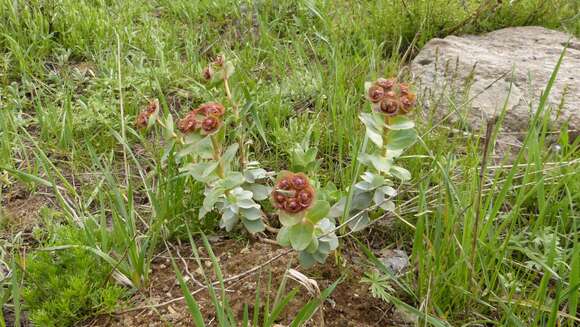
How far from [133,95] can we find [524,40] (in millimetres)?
2232

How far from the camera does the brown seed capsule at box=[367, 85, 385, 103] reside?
1676 mm

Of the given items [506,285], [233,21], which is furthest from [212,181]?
[233,21]

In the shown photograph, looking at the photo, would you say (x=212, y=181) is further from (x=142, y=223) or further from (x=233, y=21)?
(x=233, y=21)

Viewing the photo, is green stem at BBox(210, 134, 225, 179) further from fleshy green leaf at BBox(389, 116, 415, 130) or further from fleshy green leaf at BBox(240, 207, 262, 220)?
fleshy green leaf at BBox(389, 116, 415, 130)

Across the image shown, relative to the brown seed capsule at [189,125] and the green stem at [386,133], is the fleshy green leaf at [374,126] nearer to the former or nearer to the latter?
the green stem at [386,133]

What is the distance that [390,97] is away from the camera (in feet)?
5.45

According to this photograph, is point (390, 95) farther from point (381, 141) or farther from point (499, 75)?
point (499, 75)

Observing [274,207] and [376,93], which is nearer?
[376,93]

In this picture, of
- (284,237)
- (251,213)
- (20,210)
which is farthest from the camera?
(20,210)

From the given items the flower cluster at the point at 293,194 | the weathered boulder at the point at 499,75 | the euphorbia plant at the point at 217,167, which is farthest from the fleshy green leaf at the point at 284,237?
the weathered boulder at the point at 499,75

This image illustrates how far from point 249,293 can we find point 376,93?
0.71 metres

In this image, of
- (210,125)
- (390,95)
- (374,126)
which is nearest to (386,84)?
(390,95)

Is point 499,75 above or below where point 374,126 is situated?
below

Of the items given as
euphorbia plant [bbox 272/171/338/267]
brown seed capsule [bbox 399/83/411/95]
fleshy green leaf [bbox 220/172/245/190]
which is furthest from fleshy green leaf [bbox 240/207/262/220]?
brown seed capsule [bbox 399/83/411/95]
